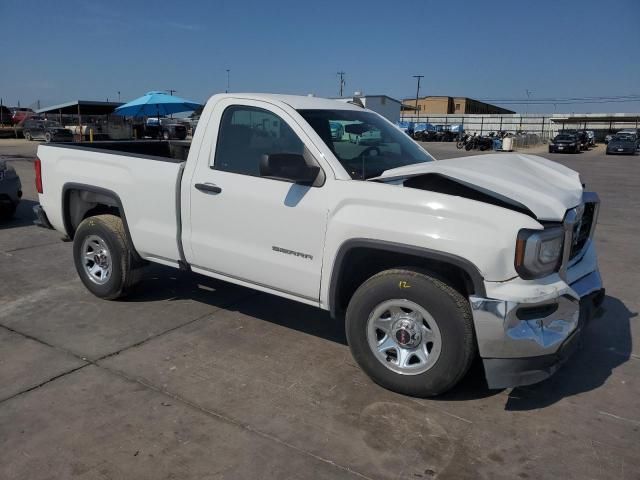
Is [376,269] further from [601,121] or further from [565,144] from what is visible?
[601,121]

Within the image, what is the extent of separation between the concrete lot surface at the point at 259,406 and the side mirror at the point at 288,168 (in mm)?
1395

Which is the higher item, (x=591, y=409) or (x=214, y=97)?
(x=214, y=97)

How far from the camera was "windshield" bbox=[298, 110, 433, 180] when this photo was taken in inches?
155

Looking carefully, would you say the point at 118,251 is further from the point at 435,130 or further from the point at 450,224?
the point at 435,130

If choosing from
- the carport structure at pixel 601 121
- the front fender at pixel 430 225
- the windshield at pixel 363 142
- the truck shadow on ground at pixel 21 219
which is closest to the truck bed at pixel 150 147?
the windshield at pixel 363 142

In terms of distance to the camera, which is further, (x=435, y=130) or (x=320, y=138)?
(x=435, y=130)

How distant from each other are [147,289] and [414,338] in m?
3.25

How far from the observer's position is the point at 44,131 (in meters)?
32.9

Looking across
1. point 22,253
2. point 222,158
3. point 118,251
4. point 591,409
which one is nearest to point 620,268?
point 591,409

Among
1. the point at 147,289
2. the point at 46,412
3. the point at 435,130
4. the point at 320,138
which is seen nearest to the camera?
the point at 46,412

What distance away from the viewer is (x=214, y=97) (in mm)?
4477

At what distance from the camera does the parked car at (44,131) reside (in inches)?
1238

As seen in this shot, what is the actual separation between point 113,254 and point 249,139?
181 centimetres

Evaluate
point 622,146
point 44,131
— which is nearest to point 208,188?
point 44,131
